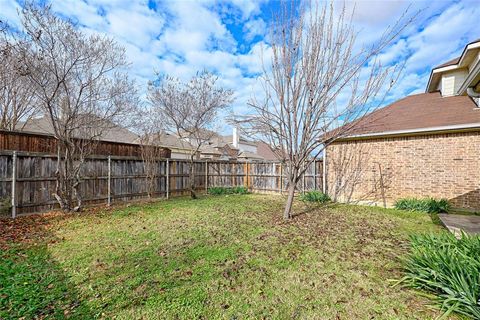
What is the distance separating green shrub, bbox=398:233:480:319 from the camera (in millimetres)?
2180

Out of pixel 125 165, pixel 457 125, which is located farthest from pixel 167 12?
pixel 457 125

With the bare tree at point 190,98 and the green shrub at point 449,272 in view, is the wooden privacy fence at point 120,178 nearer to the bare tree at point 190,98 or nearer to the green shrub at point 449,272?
the bare tree at point 190,98

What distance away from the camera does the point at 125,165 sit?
8.59 metres

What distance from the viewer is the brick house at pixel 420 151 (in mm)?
6668

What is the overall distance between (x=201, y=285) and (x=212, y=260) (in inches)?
27.7

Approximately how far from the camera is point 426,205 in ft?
22.1

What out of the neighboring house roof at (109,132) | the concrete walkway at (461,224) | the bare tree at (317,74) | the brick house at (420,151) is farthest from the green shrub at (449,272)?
the neighboring house roof at (109,132)

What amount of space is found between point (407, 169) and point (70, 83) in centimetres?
1139

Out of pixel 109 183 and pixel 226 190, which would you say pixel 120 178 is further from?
pixel 226 190

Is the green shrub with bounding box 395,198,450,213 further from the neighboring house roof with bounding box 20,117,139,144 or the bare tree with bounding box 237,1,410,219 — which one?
the neighboring house roof with bounding box 20,117,139,144

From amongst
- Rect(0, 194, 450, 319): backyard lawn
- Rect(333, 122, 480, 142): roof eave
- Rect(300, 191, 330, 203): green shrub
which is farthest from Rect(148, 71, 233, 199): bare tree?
Rect(333, 122, 480, 142): roof eave

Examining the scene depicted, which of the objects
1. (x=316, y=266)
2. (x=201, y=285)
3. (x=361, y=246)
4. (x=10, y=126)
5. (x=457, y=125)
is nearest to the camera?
(x=201, y=285)

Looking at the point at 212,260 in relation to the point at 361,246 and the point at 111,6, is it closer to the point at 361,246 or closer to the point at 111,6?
the point at 361,246

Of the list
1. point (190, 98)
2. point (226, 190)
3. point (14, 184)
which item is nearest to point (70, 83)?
point (14, 184)
